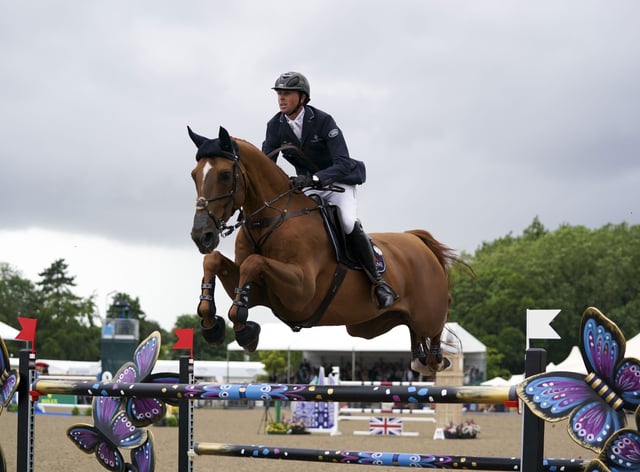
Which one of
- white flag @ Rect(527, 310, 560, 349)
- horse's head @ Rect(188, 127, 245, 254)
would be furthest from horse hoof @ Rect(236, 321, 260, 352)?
white flag @ Rect(527, 310, 560, 349)

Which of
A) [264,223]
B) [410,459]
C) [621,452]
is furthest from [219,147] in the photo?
[621,452]

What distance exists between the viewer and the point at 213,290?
454 centimetres

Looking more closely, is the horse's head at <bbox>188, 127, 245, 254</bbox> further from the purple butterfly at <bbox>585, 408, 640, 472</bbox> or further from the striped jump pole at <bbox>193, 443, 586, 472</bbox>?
the purple butterfly at <bbox>585, 408, 640, 472</bbox>

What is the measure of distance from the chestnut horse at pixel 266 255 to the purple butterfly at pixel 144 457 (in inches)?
29.4

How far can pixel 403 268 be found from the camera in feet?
18.8

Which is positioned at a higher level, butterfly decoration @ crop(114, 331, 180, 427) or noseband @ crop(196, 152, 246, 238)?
noseband @ crop(196, 152, 246, 238)

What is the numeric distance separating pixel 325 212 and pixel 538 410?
2293 millimetres

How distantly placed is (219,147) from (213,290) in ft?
2.52

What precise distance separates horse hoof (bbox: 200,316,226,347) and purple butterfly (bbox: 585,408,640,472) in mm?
2121

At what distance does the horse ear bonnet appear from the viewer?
14.9ft

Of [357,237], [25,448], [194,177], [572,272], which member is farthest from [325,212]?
[572,272]

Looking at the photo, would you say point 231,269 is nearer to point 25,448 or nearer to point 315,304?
point 315,304

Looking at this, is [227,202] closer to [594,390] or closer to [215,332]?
[215,332]

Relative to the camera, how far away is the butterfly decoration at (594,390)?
117 inches
